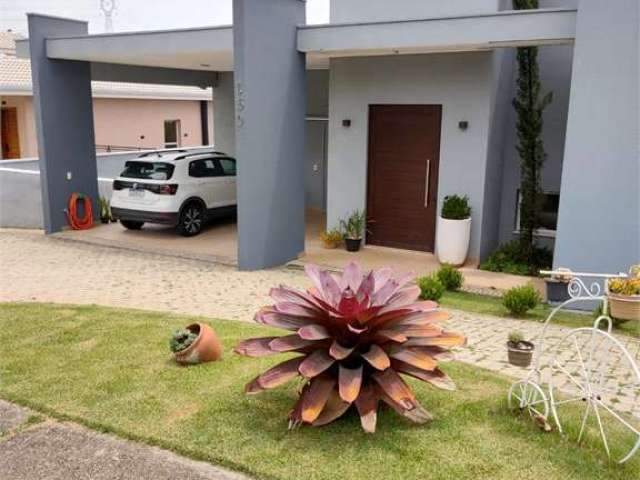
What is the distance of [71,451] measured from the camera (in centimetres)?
407

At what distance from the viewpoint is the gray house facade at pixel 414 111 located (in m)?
Result: 8.49

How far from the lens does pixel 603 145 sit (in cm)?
848

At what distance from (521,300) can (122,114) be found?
21.0 metres

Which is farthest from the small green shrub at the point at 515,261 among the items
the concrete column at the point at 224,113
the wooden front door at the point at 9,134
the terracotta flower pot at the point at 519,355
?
the wooden front door at the point at 9,134

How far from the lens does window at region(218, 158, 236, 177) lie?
47.8 ft

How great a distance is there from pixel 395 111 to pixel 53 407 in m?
8.69

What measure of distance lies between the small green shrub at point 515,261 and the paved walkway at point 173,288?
2941 mm

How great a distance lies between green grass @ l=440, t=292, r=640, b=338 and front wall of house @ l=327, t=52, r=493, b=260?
7.45ft

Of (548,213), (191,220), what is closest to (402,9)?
(548,213)

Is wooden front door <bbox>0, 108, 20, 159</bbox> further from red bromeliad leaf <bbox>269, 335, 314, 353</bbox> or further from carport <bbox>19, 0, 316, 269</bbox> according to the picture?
red bromeliad leaf <bbox>269, 335, 314, 353</bbox>

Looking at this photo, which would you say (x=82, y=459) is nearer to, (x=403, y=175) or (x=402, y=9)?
(x=403, y=175)

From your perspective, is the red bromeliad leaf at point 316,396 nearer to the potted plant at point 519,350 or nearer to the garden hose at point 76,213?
the potted plant at point 519,350

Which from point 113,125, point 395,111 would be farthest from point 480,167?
point 113,125

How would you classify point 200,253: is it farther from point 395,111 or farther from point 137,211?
point 395,111
